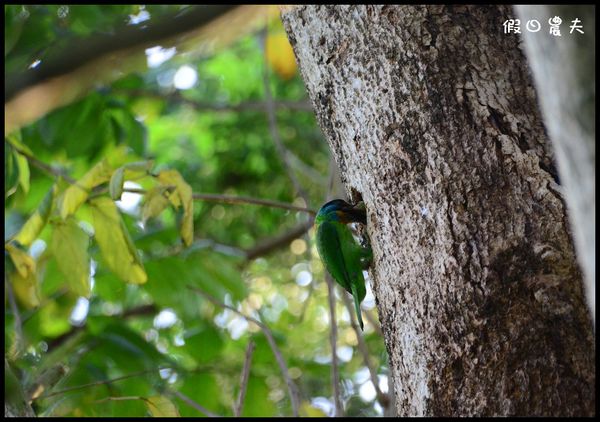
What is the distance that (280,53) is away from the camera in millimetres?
4320

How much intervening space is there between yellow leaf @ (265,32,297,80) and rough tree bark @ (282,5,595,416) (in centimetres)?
249

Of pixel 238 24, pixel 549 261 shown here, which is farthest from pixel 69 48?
pixel 549 261

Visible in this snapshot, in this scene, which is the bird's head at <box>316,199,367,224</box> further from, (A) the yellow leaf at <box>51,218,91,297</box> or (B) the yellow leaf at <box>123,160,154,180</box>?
(A) the yellow leaf at <box>51,218,91,297</box>

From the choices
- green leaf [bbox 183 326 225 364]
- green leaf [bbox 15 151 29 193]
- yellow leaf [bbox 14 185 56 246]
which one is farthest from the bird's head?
green leaf [bbox 183 326 225 364]

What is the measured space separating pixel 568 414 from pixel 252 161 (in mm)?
3742

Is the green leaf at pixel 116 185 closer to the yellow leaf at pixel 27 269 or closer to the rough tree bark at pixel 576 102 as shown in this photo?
the yellow leaf at pixel 27 269

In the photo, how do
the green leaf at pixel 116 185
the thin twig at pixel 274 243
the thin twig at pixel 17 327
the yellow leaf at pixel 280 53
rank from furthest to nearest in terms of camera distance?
1. the thin twig at pixel 274 243
2. the yellow leaf at pixel 280 53
3. the thin twig at pixel 17 327
4. the green leaf at pixel 116 185

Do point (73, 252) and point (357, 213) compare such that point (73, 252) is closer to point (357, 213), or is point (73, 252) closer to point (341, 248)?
point (341, 248)

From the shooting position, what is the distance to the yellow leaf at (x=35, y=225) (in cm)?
231

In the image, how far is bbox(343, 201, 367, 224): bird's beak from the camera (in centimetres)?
178

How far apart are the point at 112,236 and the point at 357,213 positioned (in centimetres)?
91

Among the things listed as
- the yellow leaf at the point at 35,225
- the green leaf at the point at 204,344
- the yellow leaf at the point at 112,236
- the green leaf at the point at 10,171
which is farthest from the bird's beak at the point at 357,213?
the green leaf at the point at 204,344

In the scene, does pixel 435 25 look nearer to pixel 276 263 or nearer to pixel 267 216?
pixel 267 216

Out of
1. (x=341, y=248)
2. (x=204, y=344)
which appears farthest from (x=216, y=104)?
(x=341, y=248)
